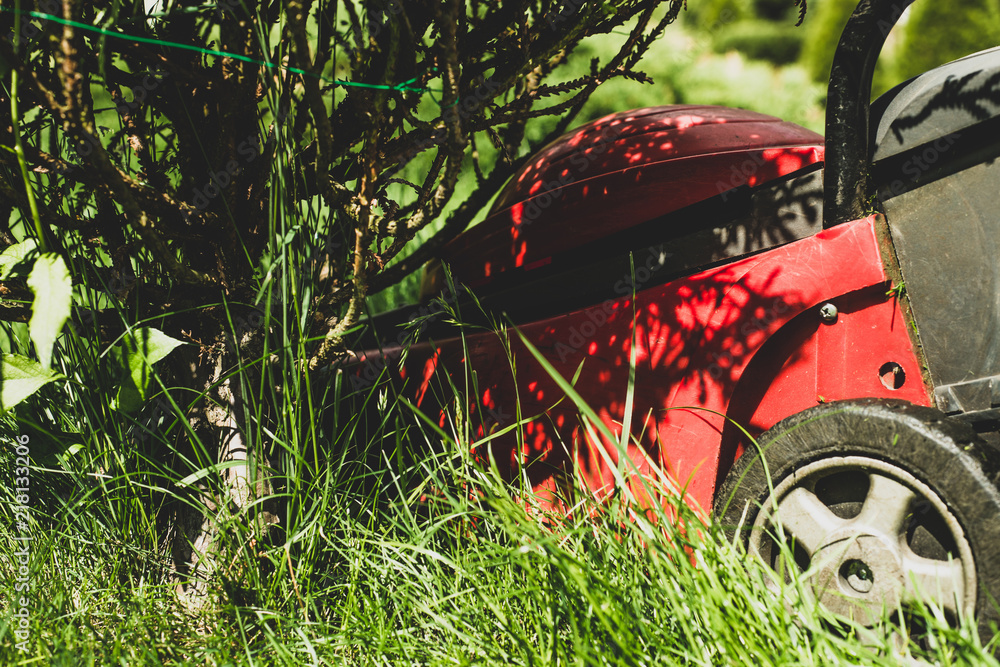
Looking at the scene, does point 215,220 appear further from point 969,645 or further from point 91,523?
point 969,645

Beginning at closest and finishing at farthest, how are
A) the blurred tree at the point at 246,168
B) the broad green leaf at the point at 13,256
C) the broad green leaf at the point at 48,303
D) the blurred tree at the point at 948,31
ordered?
1. the broad green leaf at the point at 48,303
2. the broad green leaf at the point at 13,256
3. the blurred tree at the point at 246,168
4. the blurred tree at the point at 948,31

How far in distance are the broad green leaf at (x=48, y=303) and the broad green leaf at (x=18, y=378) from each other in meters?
0.21

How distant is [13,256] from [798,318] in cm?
149

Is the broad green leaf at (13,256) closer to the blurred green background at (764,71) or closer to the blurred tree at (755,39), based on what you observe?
the blurred green background at (764,71)

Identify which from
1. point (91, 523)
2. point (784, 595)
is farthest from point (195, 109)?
point (784, 595)

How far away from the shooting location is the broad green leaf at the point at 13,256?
110 cm

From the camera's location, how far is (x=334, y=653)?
122cm

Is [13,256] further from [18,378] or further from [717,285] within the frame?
[717,285]

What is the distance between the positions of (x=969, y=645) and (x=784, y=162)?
0.96 m

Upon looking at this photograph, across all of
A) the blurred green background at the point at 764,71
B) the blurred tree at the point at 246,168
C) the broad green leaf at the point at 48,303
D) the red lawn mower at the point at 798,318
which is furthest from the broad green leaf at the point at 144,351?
the blurred green background at the point at 764,71

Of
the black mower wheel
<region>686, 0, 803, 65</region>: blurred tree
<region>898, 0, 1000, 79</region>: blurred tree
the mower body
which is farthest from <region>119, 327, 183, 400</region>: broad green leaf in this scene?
<region>686, 0, 803, 65</region>: blurred tree

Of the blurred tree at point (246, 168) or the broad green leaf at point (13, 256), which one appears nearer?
the broad green leaf at point (13, 256)

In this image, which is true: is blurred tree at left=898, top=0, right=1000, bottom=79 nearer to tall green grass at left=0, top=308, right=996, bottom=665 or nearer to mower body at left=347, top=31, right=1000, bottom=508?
mower body at left=347, top=31, right=1000, bottom=508

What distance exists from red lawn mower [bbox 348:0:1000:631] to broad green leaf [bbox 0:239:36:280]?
80 cm
